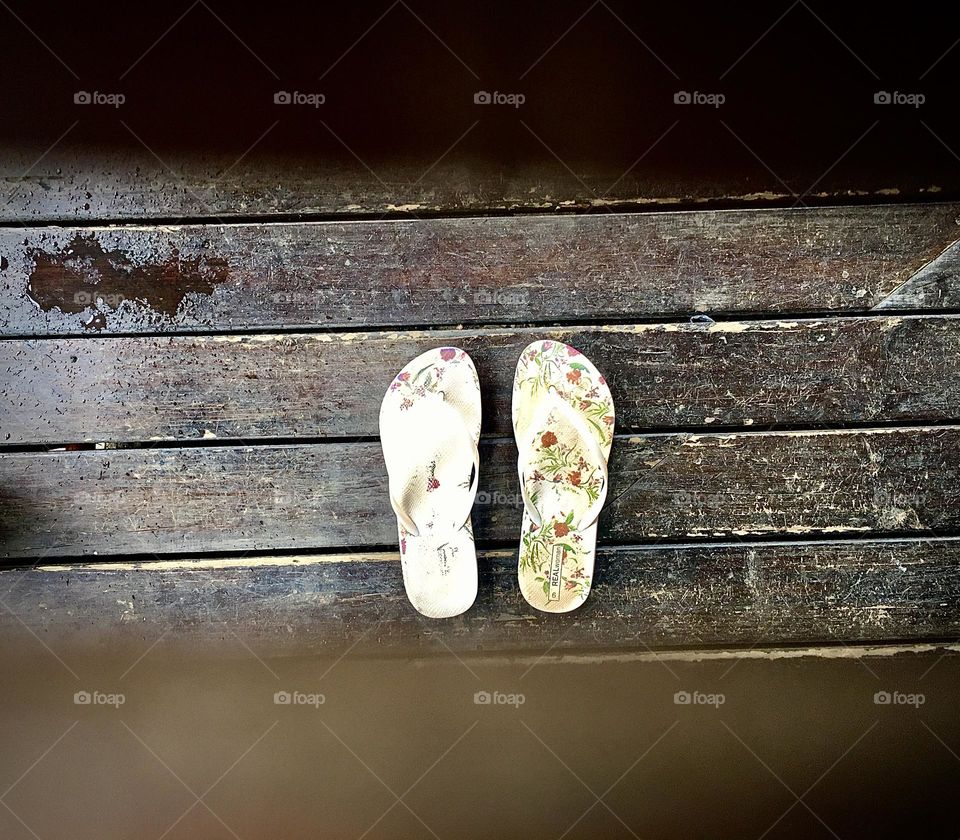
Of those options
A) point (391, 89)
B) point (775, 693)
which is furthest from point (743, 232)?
point (775, 693)

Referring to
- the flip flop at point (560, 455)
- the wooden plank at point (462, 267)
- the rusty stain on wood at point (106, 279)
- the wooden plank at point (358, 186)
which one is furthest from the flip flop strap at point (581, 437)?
the rusty stain on wood at point (106, 279)

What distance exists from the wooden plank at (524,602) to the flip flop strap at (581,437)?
0.09m

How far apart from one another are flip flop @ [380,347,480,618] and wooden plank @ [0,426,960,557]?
41 millimetres

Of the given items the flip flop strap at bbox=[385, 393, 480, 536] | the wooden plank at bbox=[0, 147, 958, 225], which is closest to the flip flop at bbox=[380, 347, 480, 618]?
the flip flop strap at bbox=[385, 393, 480, 536]

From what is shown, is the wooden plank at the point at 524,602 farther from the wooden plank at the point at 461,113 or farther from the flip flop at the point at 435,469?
the wooden plank at the point at 461,113

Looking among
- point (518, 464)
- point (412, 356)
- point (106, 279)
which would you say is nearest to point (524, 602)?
point (518, 464)

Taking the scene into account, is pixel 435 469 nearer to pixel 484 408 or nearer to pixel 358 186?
pixel 484 408

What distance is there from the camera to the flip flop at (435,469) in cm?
83

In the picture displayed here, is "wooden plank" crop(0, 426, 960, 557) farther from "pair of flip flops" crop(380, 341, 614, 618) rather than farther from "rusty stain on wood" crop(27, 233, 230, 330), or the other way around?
"rusty stain on wood" crop(27, 233, 230, 330)

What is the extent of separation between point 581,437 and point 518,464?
0.10 meters

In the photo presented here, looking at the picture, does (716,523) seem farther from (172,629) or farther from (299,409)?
(172,629)

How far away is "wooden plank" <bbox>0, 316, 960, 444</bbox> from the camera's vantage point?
0.85m

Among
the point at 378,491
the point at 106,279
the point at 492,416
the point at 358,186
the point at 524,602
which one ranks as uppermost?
the point at 358,186

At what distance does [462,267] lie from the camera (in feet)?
2.77
